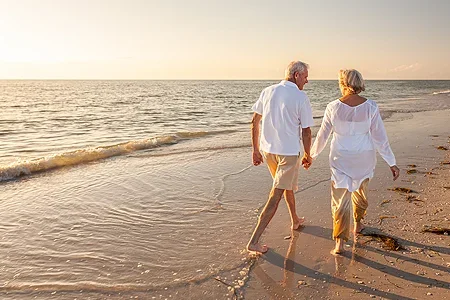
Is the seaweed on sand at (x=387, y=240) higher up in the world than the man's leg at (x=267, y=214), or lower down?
lower down

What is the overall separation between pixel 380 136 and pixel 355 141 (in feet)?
0.93

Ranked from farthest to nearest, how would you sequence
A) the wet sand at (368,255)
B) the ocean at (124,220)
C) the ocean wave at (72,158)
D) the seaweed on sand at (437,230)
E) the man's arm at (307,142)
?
the ocean wave at (72,158), the seaweed on sand at (437,230), the man's arm at (307,142), the ocean at (124,220), the wet sand at (368,255)

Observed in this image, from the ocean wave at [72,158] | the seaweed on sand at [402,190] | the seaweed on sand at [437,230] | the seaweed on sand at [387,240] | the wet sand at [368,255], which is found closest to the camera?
the wet sand at [368,255]

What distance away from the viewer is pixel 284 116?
3.91m

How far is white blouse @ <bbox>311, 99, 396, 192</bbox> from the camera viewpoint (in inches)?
156

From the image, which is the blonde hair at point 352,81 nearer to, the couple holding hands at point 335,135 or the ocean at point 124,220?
the couple holding hands at point 335,135

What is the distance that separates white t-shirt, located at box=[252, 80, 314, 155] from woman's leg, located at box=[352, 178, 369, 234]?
37.3 inches

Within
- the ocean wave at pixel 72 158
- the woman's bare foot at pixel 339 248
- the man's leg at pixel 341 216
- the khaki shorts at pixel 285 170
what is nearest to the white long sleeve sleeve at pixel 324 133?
the khaki shorts at pixel 285 170

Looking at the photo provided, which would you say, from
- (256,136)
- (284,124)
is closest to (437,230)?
(284,124)

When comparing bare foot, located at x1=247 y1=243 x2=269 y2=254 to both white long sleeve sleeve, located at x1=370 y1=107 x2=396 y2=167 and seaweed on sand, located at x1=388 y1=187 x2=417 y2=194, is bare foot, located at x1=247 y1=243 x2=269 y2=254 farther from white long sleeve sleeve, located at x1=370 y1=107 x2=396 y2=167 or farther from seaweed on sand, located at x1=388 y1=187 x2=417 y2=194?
seaweed on sand, located at x1=388 y1=187 x2=417 y2=194

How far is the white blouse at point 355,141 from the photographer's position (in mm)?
3971

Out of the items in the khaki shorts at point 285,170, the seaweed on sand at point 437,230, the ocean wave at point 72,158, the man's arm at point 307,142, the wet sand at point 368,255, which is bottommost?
the ocean wave at point 72,158

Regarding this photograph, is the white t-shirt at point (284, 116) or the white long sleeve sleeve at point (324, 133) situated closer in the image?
the white t-shirt at point (284, 116)

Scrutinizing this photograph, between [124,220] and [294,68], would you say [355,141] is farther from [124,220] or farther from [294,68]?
[124,220]
